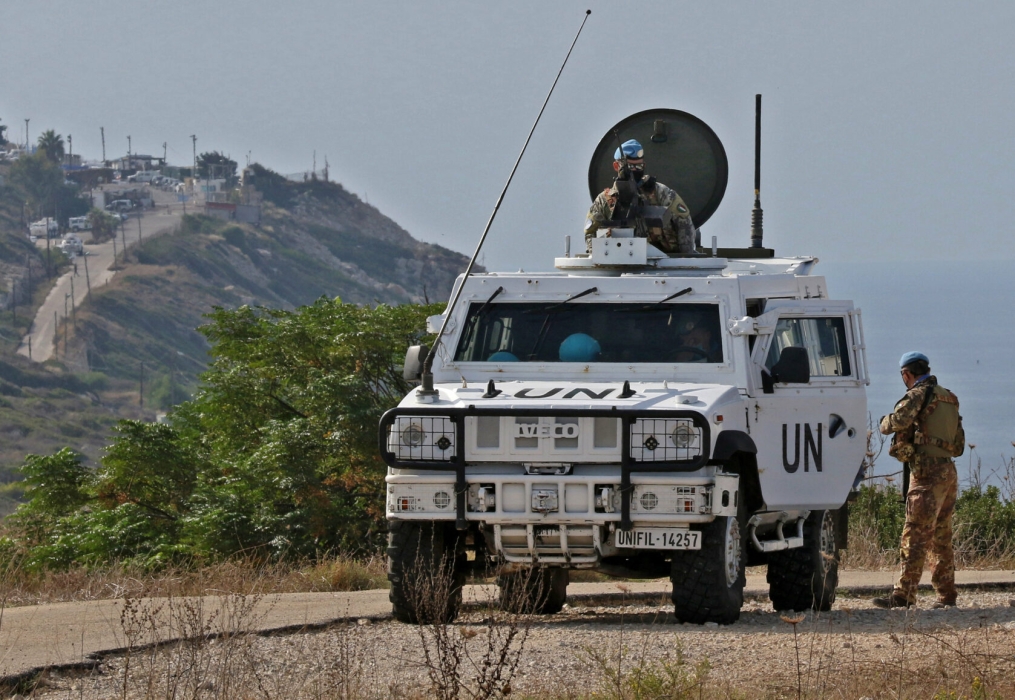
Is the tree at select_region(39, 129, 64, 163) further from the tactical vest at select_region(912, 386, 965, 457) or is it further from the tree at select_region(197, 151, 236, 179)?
the tactical vest at select_region(912, 386, 965, 457)

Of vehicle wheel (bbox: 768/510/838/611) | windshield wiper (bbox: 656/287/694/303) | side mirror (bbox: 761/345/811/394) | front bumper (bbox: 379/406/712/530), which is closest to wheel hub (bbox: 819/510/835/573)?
vehicle wheel (bbox: 768/510/838/611)

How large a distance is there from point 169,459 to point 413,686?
10.6 metres

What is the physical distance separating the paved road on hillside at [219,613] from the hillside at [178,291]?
7551 centimetres

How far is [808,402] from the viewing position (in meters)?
10.8

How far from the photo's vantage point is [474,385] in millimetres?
10172

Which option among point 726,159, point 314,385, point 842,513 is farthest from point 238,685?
point 314,385

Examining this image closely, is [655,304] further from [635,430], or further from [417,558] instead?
[417,558]

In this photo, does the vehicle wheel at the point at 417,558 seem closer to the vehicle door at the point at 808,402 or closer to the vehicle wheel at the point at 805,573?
the vehicle door at the point at 808,402

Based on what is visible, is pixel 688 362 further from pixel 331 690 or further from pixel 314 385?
pixel 314 385

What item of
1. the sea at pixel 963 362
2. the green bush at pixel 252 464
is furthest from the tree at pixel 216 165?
the green bush at pixel 252 464

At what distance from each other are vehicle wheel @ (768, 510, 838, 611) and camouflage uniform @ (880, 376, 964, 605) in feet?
1.87

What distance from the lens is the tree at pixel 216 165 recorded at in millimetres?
180000

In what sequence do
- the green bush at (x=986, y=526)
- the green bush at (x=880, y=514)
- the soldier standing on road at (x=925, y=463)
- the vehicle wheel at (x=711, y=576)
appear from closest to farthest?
the vehicle wheel at (x=711, y=576), the soldier standing on road at (x=925, y=463), the green bush at (x=986, y=526), the green bush at (x=880, y=514)

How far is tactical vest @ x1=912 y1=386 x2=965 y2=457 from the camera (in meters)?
10.4
